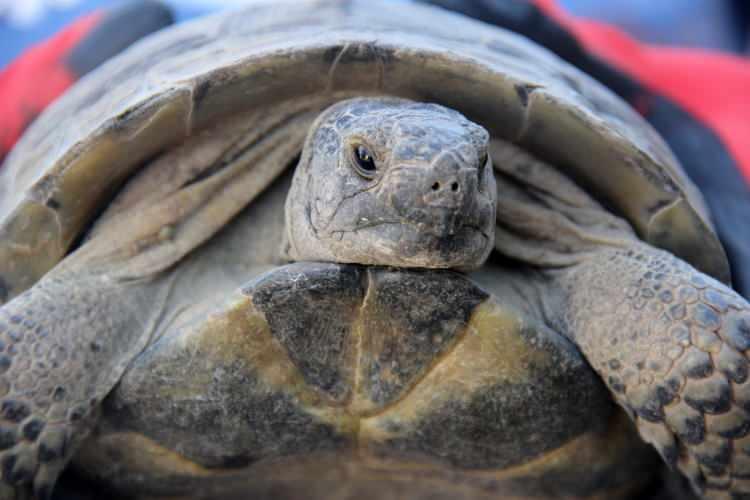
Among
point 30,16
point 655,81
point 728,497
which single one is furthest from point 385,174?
point 30,16

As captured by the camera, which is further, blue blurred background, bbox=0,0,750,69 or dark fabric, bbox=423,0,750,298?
blue blurred background, bbox=0,0,750,69

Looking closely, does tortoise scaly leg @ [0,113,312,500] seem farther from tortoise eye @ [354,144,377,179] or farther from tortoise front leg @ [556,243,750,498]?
tortoise front leg @ [556,243,750,498]

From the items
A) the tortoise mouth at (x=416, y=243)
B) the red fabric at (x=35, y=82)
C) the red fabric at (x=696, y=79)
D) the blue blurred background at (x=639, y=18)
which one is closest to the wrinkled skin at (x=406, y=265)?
the tortoise mouth at (x=416, y=243)

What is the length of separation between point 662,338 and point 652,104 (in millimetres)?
1540

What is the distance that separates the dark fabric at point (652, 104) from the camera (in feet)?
8.02

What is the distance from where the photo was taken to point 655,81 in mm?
3080

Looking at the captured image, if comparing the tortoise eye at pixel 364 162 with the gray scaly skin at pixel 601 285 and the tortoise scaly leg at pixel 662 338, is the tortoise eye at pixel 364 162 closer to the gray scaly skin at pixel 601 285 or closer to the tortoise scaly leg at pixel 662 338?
the gray scaly skin at pixel 601 285

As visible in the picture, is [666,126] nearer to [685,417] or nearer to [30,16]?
[685,417]


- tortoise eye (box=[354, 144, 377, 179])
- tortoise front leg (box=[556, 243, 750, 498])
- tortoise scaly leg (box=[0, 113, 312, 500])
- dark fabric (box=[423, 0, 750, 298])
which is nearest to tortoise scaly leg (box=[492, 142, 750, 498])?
tortoise front leg (box=[556, 243, 750, 498])

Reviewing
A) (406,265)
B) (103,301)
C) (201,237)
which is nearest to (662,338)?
(406,265)

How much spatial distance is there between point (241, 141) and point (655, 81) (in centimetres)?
187

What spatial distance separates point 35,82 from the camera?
9.77 ft

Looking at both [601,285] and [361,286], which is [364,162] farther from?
[601,285]

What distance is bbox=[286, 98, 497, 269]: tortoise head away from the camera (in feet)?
4.36
